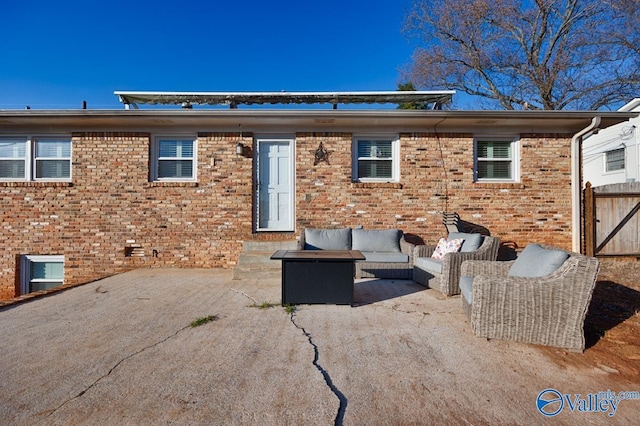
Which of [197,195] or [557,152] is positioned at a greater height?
[557,152]

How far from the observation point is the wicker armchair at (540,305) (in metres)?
2.96

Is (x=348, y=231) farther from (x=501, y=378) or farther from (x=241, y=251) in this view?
(x=501, y=378)

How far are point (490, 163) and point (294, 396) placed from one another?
712 cm

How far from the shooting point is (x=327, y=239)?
675 cm

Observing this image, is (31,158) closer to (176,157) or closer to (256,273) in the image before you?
(176,157)

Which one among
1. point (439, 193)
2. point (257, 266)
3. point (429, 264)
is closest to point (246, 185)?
point (257, 266)

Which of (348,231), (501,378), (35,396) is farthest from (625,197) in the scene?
(35,396)

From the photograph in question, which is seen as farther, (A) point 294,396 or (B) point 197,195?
(B) point 197,195

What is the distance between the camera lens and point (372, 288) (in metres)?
5.42

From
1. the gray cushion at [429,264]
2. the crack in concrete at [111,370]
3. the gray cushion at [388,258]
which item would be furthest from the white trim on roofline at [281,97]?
the crack in concrete at [111,370]

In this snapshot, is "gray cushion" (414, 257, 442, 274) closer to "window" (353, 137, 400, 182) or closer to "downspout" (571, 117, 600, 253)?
"window" (353, 137, 400, 182)

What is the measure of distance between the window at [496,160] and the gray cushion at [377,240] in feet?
8.54

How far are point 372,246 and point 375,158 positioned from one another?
2.12 meters

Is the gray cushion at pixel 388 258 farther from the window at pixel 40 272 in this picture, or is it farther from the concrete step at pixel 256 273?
the window at pixel 40 272
